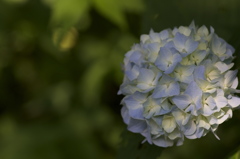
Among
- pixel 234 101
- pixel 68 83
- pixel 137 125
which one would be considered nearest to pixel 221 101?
pixel 234 101

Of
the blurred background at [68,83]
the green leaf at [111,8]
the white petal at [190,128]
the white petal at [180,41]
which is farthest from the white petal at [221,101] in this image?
the green leaf at [111,8]

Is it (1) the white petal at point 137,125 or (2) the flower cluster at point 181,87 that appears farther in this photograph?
(1) the white petal at point 137,125

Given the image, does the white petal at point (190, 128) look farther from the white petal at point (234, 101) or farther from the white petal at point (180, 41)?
the white petal at point (180, 41)

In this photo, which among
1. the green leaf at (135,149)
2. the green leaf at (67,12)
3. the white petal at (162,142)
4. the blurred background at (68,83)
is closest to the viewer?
the white petal at (162,142)

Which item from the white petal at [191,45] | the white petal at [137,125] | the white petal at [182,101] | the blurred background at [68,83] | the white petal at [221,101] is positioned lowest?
the blurred background at [68,83]

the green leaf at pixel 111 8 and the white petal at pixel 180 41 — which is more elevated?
the white petal at pixel 180 41

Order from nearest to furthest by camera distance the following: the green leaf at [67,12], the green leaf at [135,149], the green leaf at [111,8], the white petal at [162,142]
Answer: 1. the white petal at [162,142]
2. the green leaf at [135,149]
3. the green leaf at [67,12]
4. the green leaf at [111,8]

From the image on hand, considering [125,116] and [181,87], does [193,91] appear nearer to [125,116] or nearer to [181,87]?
[181,87]
